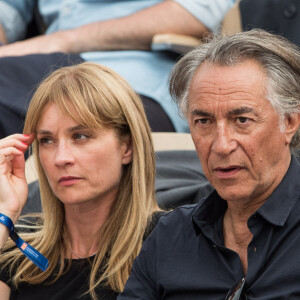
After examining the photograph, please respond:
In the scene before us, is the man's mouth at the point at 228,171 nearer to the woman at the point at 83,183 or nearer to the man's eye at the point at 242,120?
the man's eye at the point at 242,120

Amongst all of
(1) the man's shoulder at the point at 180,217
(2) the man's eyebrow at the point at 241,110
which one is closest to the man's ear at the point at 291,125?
(2) the man's eyebrow at the point at 241,110

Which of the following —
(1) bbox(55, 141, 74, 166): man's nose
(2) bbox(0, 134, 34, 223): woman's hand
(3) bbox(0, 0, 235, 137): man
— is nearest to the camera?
(1) bbox(55, 141, 74, 166): man's nose

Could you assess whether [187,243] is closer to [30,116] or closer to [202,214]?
[202,214]

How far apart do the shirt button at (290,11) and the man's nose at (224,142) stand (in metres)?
1.60

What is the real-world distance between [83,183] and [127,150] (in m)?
0.22

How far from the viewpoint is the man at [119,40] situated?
3.42 m

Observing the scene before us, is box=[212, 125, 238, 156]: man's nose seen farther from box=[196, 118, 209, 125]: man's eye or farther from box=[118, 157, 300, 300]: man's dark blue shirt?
box=[118, 157, 300, 300]: man's dark blue shirt

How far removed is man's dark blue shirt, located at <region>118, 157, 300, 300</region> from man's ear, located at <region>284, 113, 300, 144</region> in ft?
0.25

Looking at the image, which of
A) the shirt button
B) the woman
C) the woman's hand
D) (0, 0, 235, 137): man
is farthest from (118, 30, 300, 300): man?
(0, 0, 235, 137): man

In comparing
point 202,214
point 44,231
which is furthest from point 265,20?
point 202,214

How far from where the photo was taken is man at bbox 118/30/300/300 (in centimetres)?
172

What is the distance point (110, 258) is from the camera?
2381 millimetres

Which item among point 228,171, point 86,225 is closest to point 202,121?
point 228,171

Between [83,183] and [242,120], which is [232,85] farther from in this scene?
[83,183]
